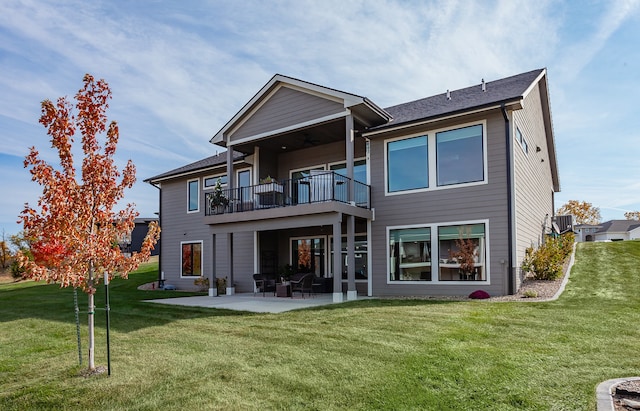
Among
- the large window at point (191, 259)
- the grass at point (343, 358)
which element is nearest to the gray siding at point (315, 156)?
the large window at point (191, 259)

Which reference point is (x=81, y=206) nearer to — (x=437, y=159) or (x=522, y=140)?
(x=437, y=159)

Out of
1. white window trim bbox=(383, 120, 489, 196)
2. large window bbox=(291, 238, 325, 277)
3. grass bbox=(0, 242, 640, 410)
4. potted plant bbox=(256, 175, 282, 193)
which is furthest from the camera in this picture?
large window bbox=(291, 238, 325, 277)

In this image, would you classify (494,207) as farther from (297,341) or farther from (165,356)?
(165,356)

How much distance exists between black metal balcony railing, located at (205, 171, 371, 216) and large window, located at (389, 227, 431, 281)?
4.82 ft

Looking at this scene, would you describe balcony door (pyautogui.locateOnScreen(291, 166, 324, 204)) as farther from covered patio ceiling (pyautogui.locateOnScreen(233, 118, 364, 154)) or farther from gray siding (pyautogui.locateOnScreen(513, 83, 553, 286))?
gray siding (pyautogui.locateOnScreen(513, 83, 553, 286))

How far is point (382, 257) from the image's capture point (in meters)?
12.5

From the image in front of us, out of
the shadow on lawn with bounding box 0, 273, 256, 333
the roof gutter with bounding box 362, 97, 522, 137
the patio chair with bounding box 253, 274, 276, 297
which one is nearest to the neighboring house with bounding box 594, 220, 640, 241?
the roof gutter with bounding box 362, 97, 522, 137

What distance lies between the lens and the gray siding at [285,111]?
12870 mm

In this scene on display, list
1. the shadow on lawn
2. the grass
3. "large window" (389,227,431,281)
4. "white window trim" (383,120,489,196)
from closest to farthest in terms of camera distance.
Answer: the grass, the shadow on lawn, "white window trim" (383,120,489,196), "large window" (389,227,431,281)

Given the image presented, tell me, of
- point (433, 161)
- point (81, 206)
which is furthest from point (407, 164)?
point (81, 206)

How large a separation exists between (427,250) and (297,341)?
20.8 feet

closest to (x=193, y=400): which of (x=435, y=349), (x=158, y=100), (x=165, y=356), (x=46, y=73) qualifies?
(x=165, y=356)

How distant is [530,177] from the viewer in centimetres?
1384

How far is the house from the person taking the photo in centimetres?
1090
